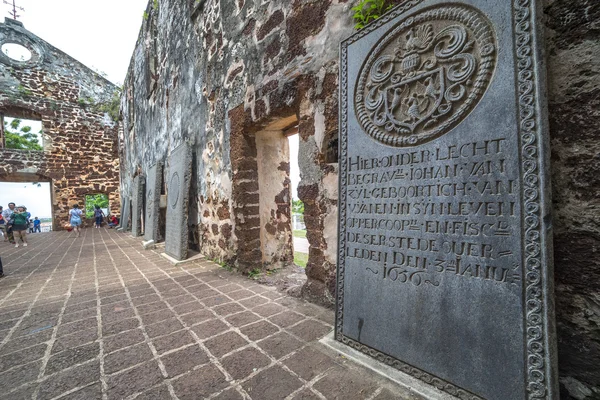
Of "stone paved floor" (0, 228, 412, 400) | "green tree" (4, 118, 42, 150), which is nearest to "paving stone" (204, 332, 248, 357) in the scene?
"stone paved floor" (0, 228, 412, 400)

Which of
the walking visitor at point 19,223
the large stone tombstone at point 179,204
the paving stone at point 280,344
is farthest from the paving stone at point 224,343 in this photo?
the walking visitor at point 19,223

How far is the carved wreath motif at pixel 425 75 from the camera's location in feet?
3.91

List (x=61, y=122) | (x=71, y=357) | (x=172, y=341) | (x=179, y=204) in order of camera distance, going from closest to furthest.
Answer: (x=71, y=357), (x=172, y=341), (x=179, y=204), (x=61, y=122)

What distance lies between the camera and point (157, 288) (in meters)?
2.76

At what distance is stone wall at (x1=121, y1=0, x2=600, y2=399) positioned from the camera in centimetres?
102

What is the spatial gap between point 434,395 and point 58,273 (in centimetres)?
465

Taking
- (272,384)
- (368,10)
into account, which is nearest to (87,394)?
(272,384)

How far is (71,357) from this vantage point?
5.00 ft

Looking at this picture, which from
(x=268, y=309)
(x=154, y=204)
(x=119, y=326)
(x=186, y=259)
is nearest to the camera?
(x=119, y=326)

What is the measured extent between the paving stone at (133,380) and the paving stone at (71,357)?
1.12ft

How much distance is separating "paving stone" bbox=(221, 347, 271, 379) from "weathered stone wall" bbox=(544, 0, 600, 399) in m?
1.38

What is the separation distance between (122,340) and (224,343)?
72 centimetres

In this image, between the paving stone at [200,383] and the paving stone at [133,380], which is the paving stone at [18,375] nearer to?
the paving stone at [133,380]

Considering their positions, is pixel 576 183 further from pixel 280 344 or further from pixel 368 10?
pixel 280 344
